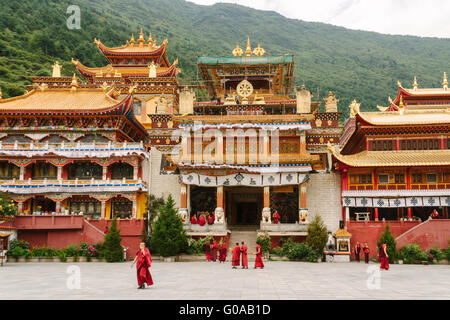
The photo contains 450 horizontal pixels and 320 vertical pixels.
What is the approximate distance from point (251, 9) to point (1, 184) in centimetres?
14198

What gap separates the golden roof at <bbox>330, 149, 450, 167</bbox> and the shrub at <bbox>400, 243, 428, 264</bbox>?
6.17m

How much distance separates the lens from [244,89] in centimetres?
3622

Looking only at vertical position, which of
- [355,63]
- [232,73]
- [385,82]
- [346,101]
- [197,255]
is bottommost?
[197,255]

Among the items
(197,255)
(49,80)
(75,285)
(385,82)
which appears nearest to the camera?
(75,285)

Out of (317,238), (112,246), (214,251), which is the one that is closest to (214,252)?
(214,251)

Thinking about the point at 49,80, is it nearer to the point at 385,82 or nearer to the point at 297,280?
the point at 297,280

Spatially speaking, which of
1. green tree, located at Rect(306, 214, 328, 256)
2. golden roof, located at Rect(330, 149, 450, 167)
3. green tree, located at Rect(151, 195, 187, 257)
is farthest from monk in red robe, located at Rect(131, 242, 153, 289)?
golden roof, located at Rect(330, 149, 450, 167)

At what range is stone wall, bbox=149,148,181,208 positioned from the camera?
3241 cm

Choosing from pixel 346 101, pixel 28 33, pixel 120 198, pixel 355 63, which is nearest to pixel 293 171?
pixel 120 198

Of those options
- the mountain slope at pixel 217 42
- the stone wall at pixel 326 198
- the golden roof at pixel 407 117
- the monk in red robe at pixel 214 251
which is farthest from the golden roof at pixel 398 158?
A: the mountain slope at pixel 217 42

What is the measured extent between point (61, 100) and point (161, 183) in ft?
34.4

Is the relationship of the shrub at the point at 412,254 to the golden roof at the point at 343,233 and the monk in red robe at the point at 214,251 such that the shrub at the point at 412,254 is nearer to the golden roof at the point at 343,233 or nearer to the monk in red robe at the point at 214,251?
the golden roof at the point at 343,233

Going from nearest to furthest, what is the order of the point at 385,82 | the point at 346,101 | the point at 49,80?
the point at 49,80, the point at 346,101, the point at 385,82

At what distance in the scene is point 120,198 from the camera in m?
32.4
